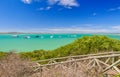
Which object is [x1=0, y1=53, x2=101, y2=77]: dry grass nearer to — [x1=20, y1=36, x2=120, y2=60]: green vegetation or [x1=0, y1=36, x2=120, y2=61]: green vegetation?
[x1=0, y1=36, x2=120, y2=61]: green vegetation

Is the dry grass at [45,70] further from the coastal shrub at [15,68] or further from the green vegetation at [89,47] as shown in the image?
the green vegetation at [89,47]

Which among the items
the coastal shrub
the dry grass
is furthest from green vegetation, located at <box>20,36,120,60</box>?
the dry grass

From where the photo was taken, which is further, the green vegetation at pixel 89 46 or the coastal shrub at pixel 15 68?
the green vegetation at pixel 89 46

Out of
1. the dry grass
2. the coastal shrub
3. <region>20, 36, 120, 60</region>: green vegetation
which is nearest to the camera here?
the dry grass

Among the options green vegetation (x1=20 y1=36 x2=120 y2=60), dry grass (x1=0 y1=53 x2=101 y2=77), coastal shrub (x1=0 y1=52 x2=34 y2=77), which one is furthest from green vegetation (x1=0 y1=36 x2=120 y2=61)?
dry grass (x1=0 y1=53 x2=101 y2=77)

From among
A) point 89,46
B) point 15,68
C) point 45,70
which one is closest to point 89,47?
point 89,46

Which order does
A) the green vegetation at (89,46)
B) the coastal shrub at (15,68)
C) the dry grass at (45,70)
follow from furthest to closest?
the green vegetation at (89,46)
the coastal shrub at (15,68)
the dry grass at (45,70)

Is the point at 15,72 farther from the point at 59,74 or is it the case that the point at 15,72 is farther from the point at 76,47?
the point at 76,47

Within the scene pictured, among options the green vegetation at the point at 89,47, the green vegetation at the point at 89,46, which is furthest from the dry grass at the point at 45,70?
the green vegetation at the point at 89,46

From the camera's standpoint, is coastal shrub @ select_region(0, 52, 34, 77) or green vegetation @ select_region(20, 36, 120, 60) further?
green vegetation @ select_region(20, 36, 120, 60)

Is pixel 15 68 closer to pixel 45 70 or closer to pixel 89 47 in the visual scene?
pixel 45 70

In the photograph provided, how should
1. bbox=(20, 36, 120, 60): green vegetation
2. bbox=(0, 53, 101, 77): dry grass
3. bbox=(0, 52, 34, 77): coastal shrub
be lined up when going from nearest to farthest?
bbox=(0, 53, 101, 77): dry grass < bbox=(0, 52, 34, 77): coastal shrub < bbox=(20, 36, 120, 60): green vegetation

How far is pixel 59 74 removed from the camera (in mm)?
7219

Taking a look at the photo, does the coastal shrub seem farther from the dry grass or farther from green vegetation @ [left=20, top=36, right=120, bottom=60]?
green vegetation @ [left=20, top=36, right=120, bottom=60]
